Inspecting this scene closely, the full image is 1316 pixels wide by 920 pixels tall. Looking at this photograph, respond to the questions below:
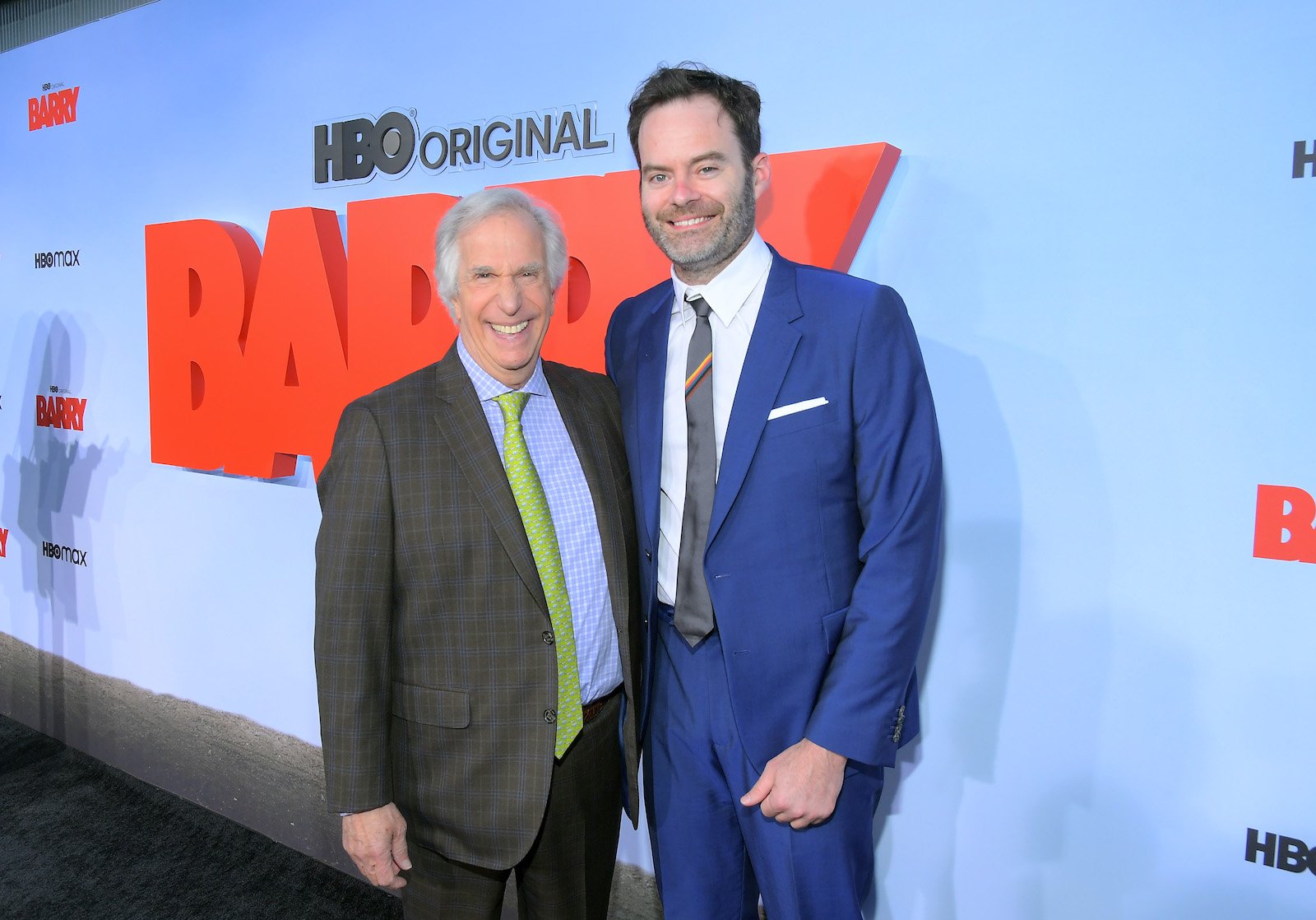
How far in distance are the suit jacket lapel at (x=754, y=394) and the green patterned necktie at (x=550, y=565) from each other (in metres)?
0.29

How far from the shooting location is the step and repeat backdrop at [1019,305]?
154 centimetres

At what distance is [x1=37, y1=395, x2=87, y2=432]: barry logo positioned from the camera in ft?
12.0

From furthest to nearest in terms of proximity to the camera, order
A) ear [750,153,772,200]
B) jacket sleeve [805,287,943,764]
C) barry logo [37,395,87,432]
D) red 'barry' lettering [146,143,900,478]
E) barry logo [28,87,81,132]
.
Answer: barry logo [37,395,87,432] → barry logo [28,87,81,132] → red 'barry' lettering [146,143,900,478] → ear [750,153,772,200] → jacket sleeve [805,287,943,764]

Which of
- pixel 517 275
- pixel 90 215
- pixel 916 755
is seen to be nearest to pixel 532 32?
pixel 517 275

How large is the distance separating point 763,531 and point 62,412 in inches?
139

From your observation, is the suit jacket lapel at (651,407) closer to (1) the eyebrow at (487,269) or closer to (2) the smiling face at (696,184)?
(2) the smiling face at (696,184)

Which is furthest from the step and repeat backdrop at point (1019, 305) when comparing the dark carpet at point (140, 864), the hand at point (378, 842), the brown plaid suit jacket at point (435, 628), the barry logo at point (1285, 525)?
the hand at point (378, 842)

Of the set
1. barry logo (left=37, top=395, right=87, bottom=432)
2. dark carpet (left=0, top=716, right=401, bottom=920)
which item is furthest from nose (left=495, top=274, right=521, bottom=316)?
barry logo (left=37, top=395, right=87, bottom=432)

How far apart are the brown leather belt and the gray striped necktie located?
9.0 inches

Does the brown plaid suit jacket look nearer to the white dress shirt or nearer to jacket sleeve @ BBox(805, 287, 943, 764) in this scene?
the white dress shirt

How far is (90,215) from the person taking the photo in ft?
11.6

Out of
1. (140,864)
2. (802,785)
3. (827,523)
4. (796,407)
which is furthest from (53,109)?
(802,785)

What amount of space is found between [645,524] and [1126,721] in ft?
3.29

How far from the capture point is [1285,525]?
1526 mm
